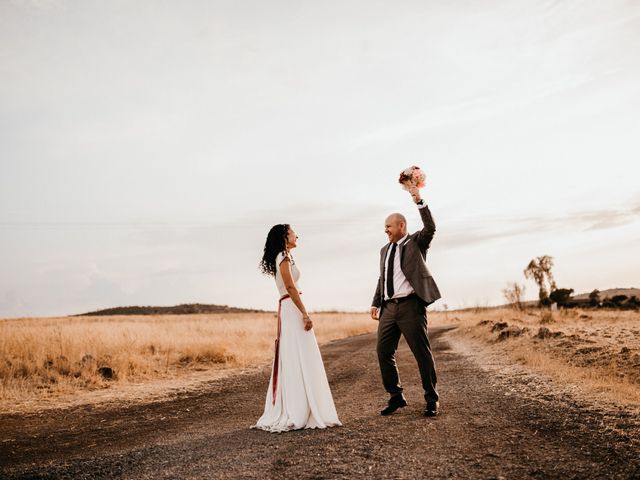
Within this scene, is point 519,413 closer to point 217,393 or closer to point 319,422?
point 319,422

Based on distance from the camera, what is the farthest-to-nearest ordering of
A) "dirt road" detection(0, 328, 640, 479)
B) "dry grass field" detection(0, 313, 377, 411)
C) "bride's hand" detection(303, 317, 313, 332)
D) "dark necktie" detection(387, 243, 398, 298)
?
"dry grass field" detection(0, 313, 377, 411) < "dark necktie" detection(387, 243, 398, 298) < "bride's hand" detection(303, 317, 313, 332) < "dirt road" detection(0, 328, 640, 479)

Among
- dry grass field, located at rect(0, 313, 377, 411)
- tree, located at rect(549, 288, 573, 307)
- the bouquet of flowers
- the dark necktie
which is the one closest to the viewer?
the bouquet of flowers

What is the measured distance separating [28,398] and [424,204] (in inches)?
336

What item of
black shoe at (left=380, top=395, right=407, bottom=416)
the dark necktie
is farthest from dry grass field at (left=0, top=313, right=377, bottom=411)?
the dark necktie

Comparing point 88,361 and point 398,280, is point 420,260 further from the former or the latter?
point 88,361

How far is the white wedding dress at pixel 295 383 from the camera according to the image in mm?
5734

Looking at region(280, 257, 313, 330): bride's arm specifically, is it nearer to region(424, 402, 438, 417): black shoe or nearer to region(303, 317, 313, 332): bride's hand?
region(303, 317, 313, 332): bride's hand

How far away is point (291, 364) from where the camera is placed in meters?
6.05

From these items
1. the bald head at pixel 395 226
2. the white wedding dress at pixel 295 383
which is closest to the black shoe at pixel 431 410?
the white wedding dress at pixel 295 383

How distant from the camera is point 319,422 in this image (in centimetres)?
566

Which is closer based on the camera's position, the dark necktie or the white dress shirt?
the white dress shirt

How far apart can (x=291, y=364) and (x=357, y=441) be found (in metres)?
1.51

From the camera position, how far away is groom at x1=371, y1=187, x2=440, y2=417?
19.3 feet

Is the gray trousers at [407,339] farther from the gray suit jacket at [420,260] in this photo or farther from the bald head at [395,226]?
the bald head at [395,226]
